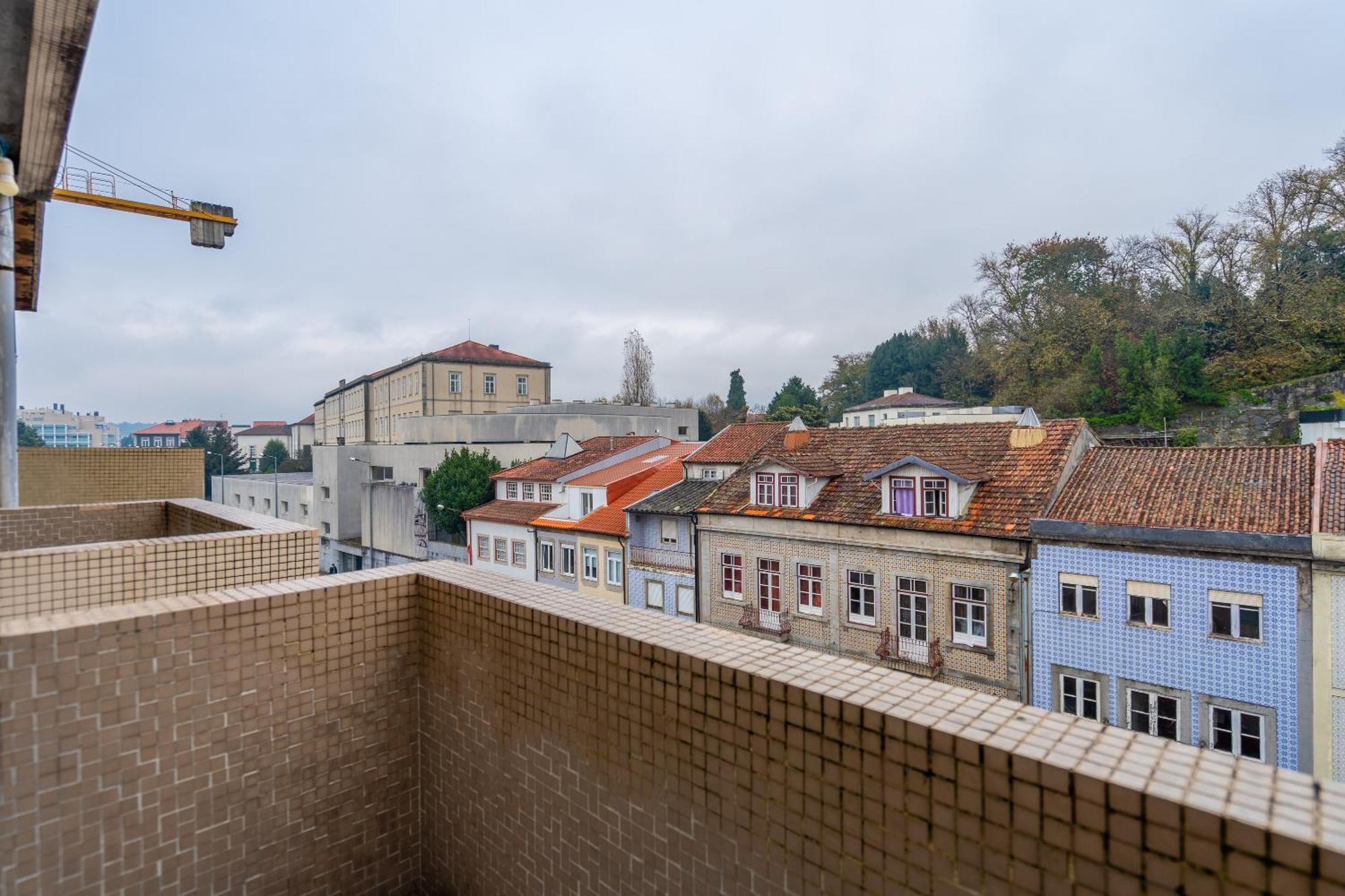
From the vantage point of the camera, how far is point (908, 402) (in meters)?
42.2

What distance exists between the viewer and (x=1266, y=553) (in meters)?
10.5

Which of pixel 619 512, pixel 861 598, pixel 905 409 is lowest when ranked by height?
pixel 861 598

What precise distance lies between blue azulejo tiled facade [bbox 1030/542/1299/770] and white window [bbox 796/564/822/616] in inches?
179

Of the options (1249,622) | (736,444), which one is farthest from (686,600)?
(1249,622)

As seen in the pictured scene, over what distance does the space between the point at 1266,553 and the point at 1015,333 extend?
Answer: 2784 cm

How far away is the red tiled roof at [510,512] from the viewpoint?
2425cm

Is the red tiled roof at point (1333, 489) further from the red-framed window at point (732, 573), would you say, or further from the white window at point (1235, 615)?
the red-framed window at point (732, 573)

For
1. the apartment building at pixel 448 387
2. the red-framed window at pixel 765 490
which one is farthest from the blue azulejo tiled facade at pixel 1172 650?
the apartment building at pixel 448 387

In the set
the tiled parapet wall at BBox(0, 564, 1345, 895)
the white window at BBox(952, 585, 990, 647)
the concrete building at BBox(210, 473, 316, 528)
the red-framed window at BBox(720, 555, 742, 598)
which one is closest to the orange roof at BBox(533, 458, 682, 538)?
the red-framed window at BBox(720, 555, 742, 598)

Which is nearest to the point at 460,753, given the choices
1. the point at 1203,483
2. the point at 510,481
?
the point at 1203,483

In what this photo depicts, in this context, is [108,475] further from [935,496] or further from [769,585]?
[935,496]

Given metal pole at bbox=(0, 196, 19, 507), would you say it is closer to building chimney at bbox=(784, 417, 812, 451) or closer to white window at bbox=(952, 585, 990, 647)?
white window at bbox=(952, 585, 990, 647)

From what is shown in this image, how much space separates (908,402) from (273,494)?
124 feet

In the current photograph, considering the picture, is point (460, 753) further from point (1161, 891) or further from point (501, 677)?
point (1161, 891)
